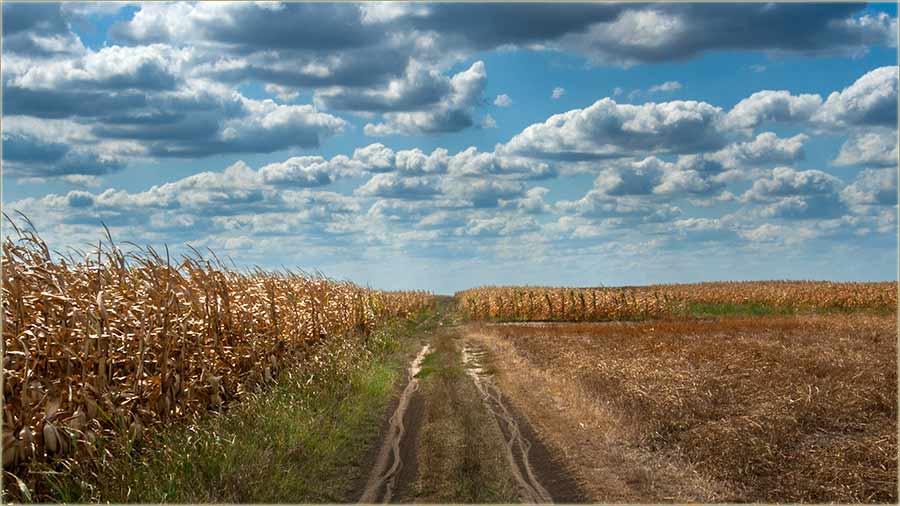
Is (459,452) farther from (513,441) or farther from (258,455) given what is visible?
(258,455)

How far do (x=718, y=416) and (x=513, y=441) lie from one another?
3528 millimetres

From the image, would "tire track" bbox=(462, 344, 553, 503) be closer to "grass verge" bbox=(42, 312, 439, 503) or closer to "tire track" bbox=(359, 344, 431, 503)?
"tire track" bbox=(359, 344, 431, 503)

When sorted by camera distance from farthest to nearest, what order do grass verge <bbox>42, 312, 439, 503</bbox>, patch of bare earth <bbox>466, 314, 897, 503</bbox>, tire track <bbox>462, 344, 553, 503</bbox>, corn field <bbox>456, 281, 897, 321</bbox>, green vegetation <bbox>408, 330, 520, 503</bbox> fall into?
corn field <bbox>456, 281, 897, 321</bbox> → patch of bare earth <bbox>466, 314, 897, 503</bbox> → tire track <bbox>462, 344, 553, 503</bbox> → green vegetation <bbox>408, 330, 520, 503</bbox> → grass verge <bbox>42, 312, 439, 503</bbox>

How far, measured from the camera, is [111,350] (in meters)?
10.1

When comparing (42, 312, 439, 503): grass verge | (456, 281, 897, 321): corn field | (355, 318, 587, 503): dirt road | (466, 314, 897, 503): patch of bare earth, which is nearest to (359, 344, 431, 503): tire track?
(355, 318, 587, 503): dirt road

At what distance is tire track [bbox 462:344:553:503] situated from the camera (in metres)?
9.36

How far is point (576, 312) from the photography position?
1759 inches

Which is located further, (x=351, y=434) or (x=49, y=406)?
(x=351, y=434)

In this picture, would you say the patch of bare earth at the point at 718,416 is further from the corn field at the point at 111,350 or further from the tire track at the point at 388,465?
the corn field at the point at 111,350

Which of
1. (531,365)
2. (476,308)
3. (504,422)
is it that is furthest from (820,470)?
(476,308)

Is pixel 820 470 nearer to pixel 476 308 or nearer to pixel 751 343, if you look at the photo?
pixel 751 343

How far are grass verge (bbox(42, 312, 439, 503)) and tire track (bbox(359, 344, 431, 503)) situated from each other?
28 cm

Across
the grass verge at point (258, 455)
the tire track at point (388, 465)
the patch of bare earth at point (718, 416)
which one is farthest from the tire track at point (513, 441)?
the grass verge at point (258, 455)

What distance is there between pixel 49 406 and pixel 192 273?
17.9 ft
